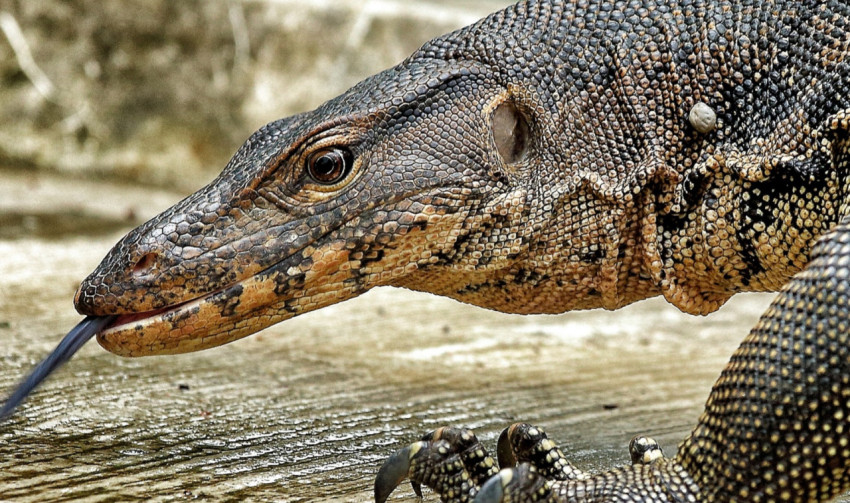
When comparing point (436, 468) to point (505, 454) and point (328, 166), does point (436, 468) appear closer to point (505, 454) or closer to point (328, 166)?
point (505, 454)

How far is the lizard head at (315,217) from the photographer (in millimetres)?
3527

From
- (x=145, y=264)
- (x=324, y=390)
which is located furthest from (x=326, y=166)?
(x=324, y=390)

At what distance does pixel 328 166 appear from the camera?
3715 mm

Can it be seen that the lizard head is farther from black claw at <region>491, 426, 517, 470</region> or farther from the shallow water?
black claw at <region>491, 426, 517, 470</region>

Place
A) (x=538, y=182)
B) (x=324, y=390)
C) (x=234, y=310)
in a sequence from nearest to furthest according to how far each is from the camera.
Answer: (x=234, y=310)
(x=538, y=182)
(x=324, y=390)

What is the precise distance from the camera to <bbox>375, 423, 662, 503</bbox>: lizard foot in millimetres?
3053

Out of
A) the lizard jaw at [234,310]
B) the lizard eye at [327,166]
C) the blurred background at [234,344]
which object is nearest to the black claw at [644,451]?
the blurred background at [234,344]

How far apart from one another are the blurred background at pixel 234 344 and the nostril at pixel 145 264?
2.33ft

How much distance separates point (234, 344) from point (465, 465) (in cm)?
278

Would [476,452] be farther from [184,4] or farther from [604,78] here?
[184,4]

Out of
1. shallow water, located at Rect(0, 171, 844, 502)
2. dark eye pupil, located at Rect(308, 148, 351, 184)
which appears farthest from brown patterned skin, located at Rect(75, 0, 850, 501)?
shallow water, located at Rect(0, 171, 844, 502)

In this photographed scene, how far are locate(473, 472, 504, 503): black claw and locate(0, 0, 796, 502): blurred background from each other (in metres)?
0.69

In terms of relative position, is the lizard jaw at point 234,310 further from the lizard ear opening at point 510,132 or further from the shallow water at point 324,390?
the lizard ear opening at point 510,132

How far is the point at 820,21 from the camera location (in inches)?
142
